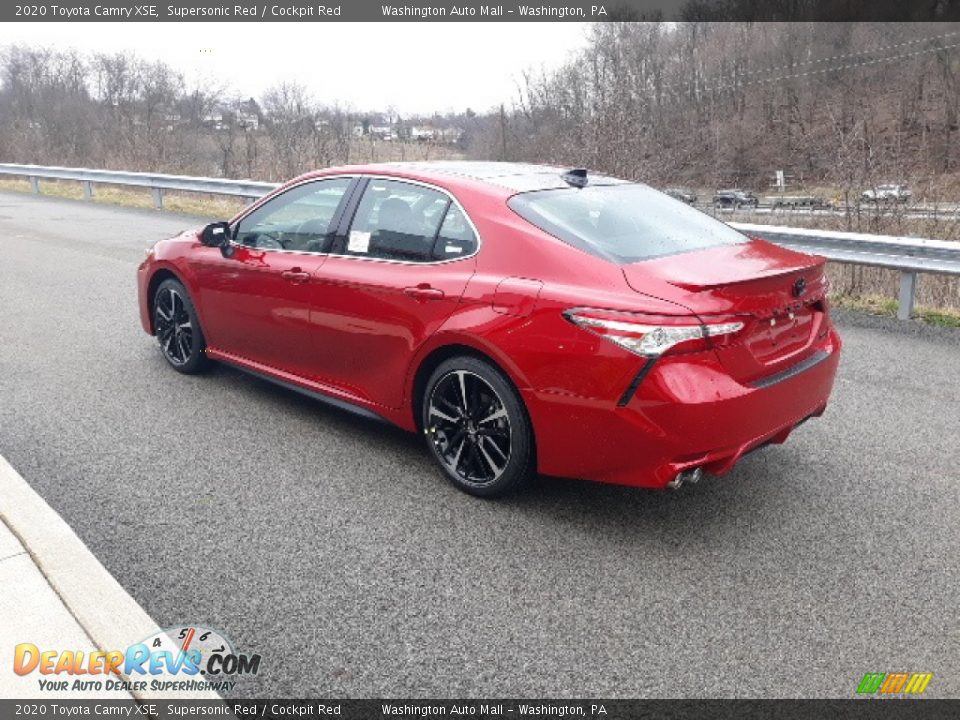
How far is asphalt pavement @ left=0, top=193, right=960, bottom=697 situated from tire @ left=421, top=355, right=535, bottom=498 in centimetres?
15

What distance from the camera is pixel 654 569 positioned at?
3.54 metres

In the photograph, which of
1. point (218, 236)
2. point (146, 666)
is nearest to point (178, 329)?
point (218, 236)

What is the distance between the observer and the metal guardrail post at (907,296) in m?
7.83

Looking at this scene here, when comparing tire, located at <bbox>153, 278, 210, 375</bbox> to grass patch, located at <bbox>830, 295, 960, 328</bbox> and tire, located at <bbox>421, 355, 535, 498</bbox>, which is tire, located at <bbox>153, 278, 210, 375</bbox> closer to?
tire, located at <bbox>421, 355, 535, 498</bbox>

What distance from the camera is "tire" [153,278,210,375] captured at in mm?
5953

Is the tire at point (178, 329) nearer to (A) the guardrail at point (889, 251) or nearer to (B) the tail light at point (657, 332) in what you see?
(B) the tail light at point (657, 332)

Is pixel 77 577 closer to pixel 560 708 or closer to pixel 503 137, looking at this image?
pixel 560 708

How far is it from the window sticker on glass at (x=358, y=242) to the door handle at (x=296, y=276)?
33 cm

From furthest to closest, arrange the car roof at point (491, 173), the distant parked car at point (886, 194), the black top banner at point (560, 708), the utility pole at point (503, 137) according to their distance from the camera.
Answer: the utility pole at point (503, 137) < the distant parked car at point (886, 194) < the car roof at point (491, 173) < the black top banner at point (560, 708)

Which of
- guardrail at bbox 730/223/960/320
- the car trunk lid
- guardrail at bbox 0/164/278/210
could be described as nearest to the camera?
the car trunk lid

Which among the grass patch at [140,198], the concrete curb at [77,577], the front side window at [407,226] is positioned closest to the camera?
the concrete curb at [77,577]

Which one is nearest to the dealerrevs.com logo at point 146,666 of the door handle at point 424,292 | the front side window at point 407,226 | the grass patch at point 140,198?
the door handle at point 424,292

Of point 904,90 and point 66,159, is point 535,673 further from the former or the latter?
point 904,90

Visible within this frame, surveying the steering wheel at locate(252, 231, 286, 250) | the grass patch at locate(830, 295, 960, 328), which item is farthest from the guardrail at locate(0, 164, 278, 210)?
the grass patch at locate(830, 295, 960, 328)
